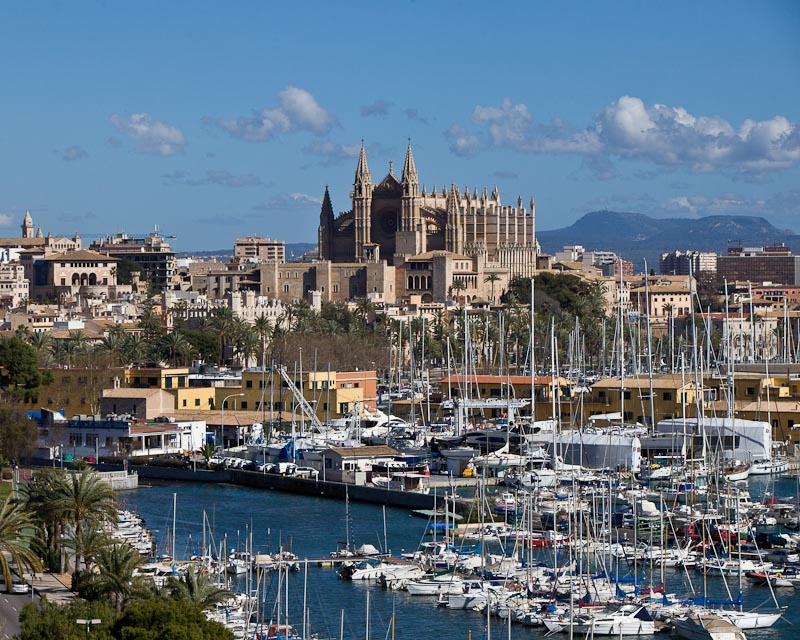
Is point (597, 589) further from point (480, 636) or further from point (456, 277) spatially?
point (456, 277)

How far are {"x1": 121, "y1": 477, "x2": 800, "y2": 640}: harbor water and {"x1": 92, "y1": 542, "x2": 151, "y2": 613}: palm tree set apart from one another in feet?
12.9

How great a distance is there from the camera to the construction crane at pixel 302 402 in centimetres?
6563

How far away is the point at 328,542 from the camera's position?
148ft

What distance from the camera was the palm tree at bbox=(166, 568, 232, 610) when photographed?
100ft

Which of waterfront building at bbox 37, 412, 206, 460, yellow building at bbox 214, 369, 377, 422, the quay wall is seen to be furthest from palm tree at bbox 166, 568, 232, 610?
yellow building at bbox 214, 369, 377, 422

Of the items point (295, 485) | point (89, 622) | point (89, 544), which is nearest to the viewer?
point (89, 622)

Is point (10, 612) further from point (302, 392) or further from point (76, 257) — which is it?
point (76, 257)

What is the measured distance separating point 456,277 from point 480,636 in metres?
97.6

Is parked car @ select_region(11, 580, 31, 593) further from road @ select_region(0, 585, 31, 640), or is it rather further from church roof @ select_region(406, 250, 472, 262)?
church roof @ select_region(406, 250, 472, 262)

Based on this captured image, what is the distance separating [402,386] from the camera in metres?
87.1

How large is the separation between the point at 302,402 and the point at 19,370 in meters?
12.2

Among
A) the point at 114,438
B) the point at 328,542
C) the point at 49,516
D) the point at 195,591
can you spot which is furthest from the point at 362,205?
the point at 195,591

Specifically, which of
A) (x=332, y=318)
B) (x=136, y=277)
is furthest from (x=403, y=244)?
(x=332, y=318)

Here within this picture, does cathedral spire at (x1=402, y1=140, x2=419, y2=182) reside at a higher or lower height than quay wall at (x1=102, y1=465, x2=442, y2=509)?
higher
